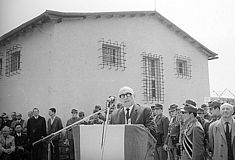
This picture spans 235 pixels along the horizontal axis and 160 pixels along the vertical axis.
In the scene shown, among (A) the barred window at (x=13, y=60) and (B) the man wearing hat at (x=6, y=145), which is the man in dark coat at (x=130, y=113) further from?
(B) the man wearing hat at (x=6, y=145)

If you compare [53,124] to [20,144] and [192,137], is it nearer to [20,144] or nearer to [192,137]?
[20,144]

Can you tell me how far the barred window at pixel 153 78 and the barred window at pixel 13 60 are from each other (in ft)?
5.30

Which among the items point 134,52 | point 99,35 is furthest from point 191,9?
point 99,35

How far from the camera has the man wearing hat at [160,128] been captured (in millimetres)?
4094

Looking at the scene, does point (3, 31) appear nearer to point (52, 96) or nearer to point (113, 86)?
point (52, 96)

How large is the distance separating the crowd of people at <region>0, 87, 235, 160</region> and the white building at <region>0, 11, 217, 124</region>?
0.18 meters

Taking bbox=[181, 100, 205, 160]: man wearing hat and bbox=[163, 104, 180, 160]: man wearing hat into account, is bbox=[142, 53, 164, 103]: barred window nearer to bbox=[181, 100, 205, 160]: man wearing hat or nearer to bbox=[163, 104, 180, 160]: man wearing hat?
bbox=[163, 104, 180, 160]: man wearing hat

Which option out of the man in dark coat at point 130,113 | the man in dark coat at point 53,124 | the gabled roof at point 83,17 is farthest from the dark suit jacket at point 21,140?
the man in dark coat at point 130,113

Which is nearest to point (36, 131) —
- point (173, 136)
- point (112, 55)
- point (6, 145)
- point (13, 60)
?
point (6, 145)

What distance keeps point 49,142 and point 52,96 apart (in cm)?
57

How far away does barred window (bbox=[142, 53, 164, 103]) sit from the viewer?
4311 millimetres

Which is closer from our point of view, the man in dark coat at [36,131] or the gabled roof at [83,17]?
the gabled roof at [83,17]

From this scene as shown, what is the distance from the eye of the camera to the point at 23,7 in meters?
3.44

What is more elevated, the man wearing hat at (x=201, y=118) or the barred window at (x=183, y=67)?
the barred window at (x=183, y=67)
